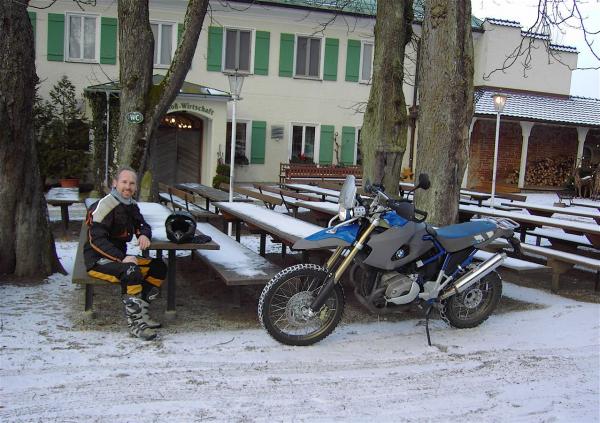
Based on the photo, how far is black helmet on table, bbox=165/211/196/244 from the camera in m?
5.05

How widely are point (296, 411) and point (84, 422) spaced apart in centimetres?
116

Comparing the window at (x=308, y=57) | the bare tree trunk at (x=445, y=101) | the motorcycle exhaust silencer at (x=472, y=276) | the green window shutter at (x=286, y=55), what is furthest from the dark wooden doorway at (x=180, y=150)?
the motorcycle exhaust silencer at (x=472, y=276)

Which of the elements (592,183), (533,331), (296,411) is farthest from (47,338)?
(592,183)

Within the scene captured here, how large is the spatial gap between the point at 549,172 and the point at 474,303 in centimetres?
2088

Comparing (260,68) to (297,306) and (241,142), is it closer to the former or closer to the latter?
(241,142)

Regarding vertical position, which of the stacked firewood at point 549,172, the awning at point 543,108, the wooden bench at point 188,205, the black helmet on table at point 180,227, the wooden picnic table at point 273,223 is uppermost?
the awning at point 543,108

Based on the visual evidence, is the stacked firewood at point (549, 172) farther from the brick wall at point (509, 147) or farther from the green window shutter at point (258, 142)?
the green window shutter at point (258, 142)

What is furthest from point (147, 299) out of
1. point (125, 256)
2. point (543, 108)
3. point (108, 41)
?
point (543, 108)

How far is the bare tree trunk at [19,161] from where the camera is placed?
239 inches

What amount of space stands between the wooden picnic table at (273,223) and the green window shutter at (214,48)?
13223 millimetres

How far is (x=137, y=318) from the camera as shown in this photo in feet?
15.6

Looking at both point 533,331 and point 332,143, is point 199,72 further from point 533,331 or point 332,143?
point 533,331

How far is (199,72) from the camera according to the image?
20.7 meters

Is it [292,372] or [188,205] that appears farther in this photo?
[188,205]
